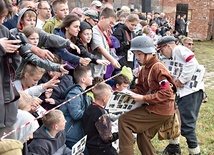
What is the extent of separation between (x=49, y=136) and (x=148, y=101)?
3.70 feet

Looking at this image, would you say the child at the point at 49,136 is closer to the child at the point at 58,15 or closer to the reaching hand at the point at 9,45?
the reaching hand at the point at 9,45

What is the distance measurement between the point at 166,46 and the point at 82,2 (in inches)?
585

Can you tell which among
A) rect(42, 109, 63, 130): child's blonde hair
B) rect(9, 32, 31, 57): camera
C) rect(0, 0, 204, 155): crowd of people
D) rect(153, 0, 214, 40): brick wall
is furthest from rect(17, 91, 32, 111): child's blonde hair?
rect(153, 0, 214, 40): brick wall

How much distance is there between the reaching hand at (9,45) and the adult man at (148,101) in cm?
160

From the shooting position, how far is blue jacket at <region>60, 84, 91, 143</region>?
416 centimetres

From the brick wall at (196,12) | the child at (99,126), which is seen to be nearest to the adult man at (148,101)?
the child at (99,126)

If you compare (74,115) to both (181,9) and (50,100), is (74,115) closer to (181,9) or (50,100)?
(50,100)

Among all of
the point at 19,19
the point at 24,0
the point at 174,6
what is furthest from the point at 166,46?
the point at 174,6

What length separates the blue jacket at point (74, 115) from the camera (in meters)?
4.16

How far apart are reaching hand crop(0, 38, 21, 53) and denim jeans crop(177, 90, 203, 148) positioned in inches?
111

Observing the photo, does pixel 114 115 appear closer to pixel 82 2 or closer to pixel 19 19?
pixel 19 19

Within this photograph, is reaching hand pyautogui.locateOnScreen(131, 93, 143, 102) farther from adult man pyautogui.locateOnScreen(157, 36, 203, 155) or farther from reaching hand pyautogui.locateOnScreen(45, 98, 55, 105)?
adult man pyautogui.locateOnScreen(157, 36, 203, 155)

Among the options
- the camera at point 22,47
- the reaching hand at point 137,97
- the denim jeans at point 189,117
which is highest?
the camera at point 22,47

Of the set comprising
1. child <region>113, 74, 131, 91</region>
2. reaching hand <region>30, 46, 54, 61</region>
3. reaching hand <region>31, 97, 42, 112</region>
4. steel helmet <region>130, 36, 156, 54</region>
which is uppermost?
reaching hand <region>30, 46, 54, 61</region>
